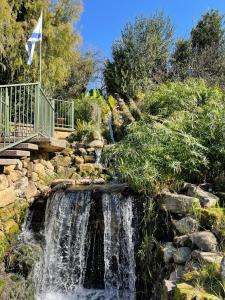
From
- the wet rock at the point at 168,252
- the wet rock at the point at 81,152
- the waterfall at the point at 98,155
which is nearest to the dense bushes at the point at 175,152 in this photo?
the wet rock at the point at 168,252

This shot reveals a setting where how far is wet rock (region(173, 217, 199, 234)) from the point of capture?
4996mm

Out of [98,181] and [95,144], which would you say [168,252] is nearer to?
[98,181]

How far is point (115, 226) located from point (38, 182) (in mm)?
2508

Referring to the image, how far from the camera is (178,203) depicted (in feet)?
17.5

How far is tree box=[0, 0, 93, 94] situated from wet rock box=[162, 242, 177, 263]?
881 centimetres

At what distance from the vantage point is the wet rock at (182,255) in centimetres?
468

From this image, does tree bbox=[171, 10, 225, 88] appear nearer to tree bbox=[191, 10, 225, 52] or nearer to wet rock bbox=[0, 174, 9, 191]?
tree bbox=[191, 10, 225, 52]

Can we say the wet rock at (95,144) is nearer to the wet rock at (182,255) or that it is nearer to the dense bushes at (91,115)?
the dense bushes at (91,115)

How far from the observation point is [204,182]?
6023mm

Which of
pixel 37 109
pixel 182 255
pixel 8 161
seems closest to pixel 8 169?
pixel 8 161

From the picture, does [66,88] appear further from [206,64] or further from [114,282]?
[114,282]

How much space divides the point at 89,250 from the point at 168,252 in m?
1.68

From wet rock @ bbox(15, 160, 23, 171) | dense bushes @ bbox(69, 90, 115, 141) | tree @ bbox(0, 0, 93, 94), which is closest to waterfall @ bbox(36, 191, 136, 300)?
wet rock @ bbox(15, 160, 23, 171)

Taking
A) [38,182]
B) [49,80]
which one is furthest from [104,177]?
[49,80]
